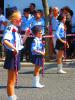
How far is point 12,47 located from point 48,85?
96.4 inches

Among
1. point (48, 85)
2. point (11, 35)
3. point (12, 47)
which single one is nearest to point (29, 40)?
point (48, 85)

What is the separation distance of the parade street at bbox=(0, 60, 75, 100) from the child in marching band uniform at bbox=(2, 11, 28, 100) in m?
0.76

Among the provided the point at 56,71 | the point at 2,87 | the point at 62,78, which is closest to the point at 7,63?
the point at 2,87

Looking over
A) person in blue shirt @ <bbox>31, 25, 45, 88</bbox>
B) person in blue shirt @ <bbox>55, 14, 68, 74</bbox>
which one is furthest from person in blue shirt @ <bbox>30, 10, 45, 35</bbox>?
person in blue shirt @ <bbox>31, 25, 45, 88</bbox>

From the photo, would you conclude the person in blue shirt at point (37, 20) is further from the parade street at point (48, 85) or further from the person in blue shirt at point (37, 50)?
the person in blue shirt at point (37, 50)

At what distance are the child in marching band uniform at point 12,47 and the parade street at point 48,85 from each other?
29.8 inches

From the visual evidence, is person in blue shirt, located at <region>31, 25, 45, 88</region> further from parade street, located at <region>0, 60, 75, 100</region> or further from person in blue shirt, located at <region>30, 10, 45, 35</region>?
person in blue shirt, located at <region>30, 10, 45, 35</region>

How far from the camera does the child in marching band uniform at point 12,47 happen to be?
7.78 meters

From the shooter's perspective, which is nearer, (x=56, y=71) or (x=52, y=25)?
(x=56, y=71)

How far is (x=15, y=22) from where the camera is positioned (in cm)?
783

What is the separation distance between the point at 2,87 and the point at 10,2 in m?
5.99

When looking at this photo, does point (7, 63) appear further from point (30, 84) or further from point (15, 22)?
point (30, 84)

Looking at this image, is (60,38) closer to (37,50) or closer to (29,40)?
(37,50)

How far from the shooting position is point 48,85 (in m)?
9.89
